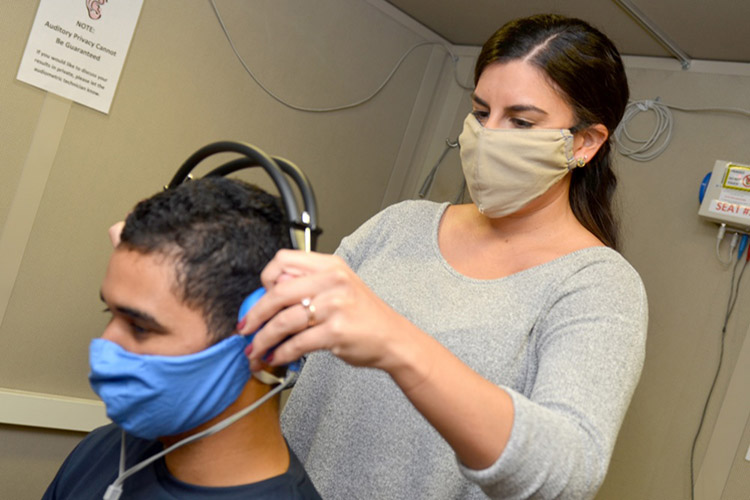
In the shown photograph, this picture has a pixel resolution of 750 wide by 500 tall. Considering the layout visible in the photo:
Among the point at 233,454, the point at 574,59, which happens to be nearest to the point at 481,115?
the point at 574,59

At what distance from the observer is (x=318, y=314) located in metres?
0.69

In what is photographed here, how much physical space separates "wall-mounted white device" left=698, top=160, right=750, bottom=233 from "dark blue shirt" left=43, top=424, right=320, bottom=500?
4.99 feet

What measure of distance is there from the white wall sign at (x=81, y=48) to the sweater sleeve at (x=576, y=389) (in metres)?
1.44

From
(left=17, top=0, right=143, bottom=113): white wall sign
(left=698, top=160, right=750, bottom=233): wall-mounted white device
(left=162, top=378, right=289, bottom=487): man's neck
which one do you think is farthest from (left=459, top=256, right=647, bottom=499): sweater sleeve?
(left=17, top=0, right=143, bottom=113): white wall sign

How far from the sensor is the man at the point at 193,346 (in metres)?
0.94

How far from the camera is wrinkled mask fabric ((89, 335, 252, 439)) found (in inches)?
36.4

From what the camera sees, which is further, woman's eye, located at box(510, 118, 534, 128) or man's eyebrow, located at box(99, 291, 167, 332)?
woman's eye, located at box(510, 118, 534, 128)

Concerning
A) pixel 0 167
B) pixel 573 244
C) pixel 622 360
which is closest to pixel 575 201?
pixel 573 244

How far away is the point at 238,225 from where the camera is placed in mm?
1033

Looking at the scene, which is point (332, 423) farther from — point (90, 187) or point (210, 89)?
point (210, 89)

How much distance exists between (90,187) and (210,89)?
463 millimetres

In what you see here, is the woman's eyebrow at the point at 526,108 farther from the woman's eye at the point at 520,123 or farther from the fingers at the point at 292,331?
the fingers at the point at 292,331

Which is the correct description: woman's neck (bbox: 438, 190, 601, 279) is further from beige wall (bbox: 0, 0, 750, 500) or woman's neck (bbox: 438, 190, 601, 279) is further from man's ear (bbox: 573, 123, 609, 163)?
beige wall (bbox: 0, 0, 750, 500)

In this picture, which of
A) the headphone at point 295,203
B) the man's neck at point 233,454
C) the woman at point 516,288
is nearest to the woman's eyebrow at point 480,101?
the woman at point 516,288
